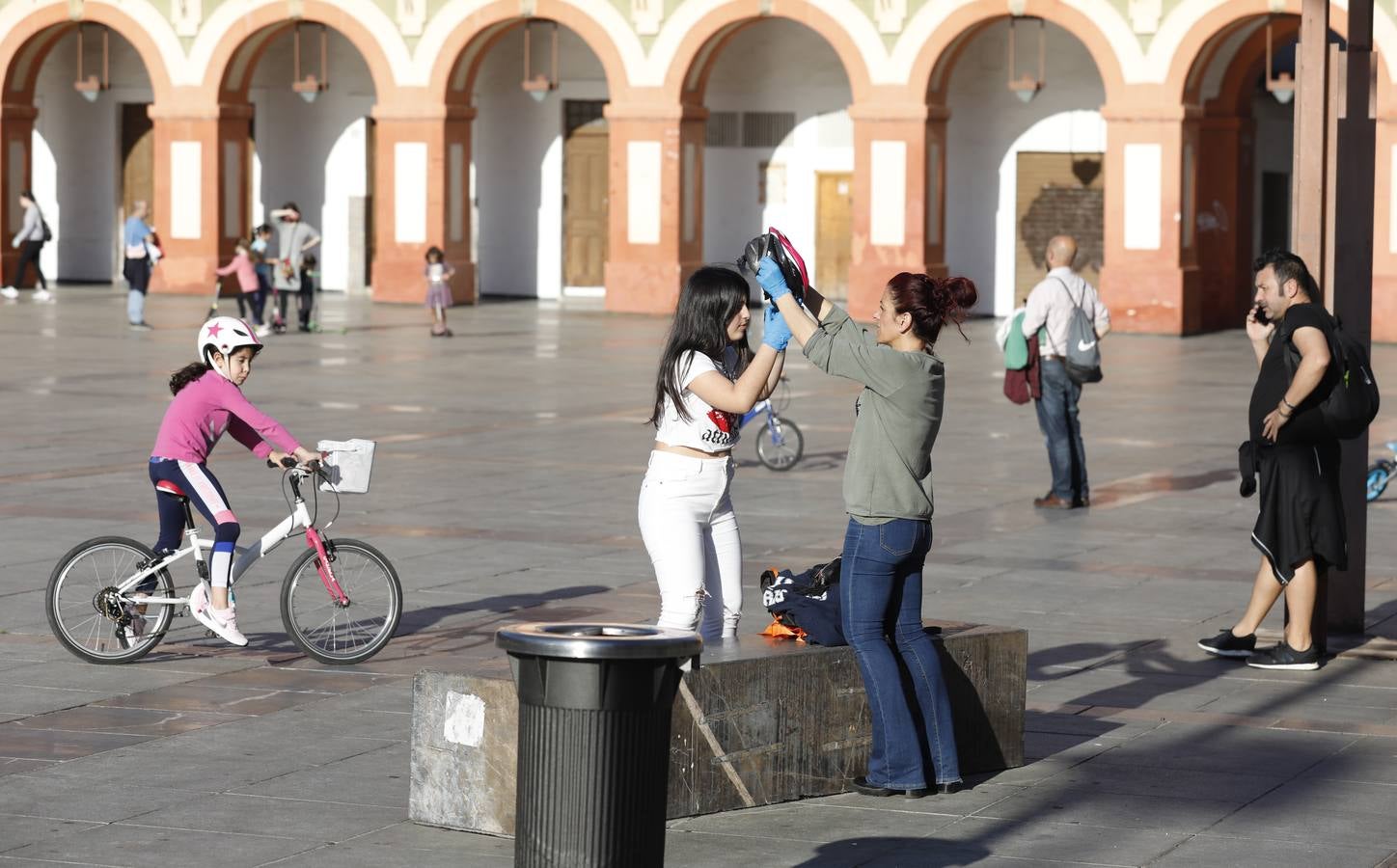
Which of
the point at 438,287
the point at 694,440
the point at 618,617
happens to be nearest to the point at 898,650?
the point at 694,440

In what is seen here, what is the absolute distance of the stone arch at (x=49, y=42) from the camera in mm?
36406

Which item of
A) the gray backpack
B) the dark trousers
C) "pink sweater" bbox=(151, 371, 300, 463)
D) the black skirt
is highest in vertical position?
the dark trousers

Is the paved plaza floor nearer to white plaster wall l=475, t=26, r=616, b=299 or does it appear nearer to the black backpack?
the black backpack

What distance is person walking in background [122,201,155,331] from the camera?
93.5ft

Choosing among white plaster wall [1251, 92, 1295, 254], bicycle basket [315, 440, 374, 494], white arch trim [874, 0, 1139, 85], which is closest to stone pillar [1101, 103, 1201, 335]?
white arch trim [874, 0, 1139, 85]

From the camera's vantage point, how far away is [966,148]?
34.9 meters

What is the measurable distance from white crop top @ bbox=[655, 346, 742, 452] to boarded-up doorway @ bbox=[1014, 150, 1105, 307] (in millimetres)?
27310

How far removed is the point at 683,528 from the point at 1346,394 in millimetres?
3177

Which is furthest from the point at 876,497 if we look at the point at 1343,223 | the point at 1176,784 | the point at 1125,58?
the point at 1125,58

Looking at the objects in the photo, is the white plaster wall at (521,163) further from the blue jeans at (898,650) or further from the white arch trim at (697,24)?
the blue jeans at (898,650)

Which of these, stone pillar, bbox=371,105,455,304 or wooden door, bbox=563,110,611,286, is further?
wooden door, bbox=563,110,611,286

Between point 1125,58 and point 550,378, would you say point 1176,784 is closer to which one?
point 550,378

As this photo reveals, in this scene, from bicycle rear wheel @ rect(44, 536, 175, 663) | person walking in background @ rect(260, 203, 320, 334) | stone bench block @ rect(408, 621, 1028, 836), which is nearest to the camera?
stone bench block @ rect(408, 621, 1028, 836)

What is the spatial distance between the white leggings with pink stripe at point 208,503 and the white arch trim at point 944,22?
23703 mm
